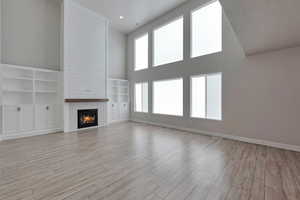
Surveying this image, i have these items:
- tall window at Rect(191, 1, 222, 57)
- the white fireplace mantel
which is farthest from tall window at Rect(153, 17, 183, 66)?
the white fireplace mantel

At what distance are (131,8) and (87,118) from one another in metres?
4.66

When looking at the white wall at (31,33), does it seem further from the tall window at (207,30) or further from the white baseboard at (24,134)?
the tall window at (207,30)

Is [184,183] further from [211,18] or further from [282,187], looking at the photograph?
[211,18]

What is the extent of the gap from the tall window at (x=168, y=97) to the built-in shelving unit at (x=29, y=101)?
3858mm

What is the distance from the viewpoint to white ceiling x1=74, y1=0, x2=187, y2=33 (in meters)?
5.18

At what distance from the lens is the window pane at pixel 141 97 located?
7157 mm

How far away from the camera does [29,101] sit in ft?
14.9

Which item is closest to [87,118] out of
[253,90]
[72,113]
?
[72,113]

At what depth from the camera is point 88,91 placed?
5.55 m

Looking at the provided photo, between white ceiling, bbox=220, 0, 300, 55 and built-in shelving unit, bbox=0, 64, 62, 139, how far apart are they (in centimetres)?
550

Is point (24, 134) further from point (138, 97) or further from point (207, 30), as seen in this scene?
point (207, 30)

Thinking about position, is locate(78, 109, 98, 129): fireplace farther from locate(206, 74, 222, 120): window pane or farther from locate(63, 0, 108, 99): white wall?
locate(206, 74, 222, 120): window pane

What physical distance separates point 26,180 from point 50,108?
11.3 ft

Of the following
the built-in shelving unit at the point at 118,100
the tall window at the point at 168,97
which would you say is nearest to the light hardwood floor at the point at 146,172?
the tall window at the point at 168,97
